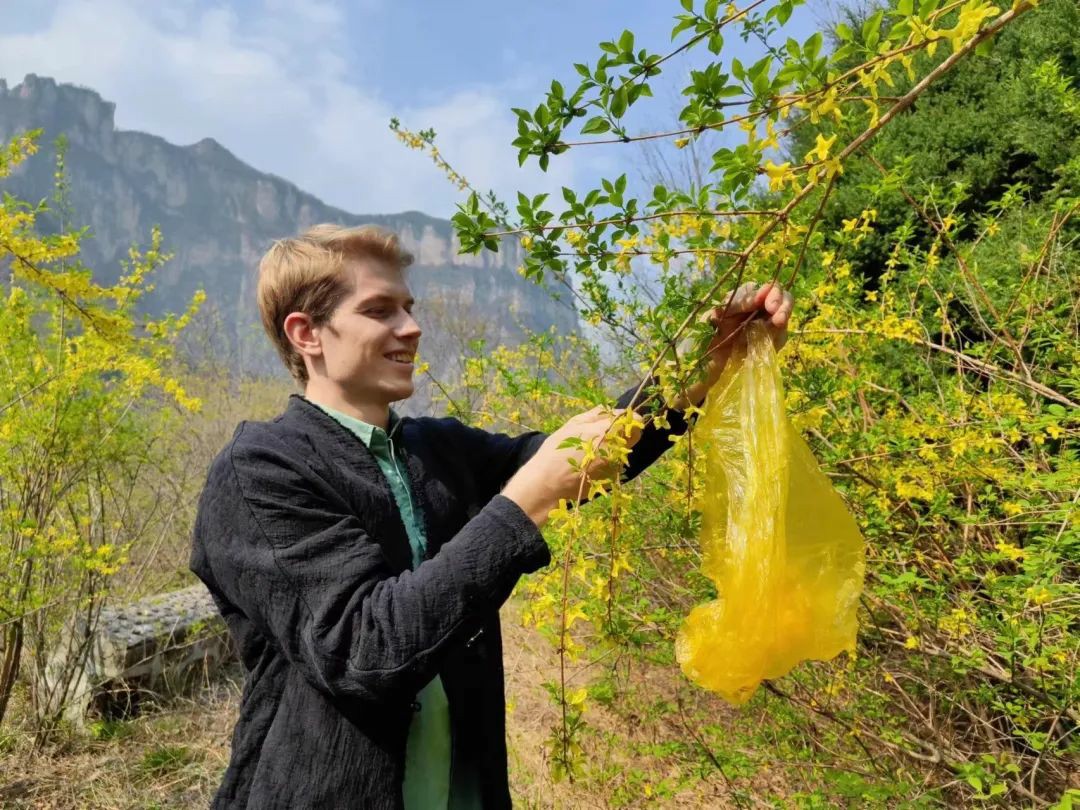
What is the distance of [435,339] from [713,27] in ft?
46.4

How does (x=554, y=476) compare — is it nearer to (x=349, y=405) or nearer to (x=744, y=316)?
(x=744, y=316)

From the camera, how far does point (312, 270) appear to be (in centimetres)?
126

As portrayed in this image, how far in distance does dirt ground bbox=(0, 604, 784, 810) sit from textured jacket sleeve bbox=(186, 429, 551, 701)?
1.93 meters

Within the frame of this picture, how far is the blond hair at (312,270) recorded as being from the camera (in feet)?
4.11

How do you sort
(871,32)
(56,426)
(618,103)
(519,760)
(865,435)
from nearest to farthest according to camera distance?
(871,32)
(618,103)
(865,435)
(519,760)
(56,426)

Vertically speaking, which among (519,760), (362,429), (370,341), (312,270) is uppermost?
(312,270)

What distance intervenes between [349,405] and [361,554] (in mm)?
406

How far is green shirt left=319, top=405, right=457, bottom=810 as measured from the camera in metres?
1.13

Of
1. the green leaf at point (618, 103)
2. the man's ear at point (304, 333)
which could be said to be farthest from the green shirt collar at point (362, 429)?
the green leaf at point (618, 103)

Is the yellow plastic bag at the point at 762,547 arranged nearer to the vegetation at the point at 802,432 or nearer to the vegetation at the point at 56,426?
the vegetation at the point at 802,432

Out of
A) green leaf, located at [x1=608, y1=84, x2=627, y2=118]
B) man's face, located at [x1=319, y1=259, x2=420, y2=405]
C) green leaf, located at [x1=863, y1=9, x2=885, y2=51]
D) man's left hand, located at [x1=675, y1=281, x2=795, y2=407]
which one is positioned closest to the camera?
green leaf, located at [x1=863, y1=9, x2=885, y2=51]

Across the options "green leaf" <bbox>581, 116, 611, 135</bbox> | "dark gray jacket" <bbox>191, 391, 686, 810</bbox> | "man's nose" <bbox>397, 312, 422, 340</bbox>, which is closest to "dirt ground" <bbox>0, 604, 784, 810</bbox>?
"dark gray jacket" <bbox>191, 391, 686, 810</bbox>

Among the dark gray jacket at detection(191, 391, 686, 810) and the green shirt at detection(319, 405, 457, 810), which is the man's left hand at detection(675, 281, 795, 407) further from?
the green shirt at detection(319, 405, 457, 810)

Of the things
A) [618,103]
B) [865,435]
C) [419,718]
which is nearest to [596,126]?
[618,103]
